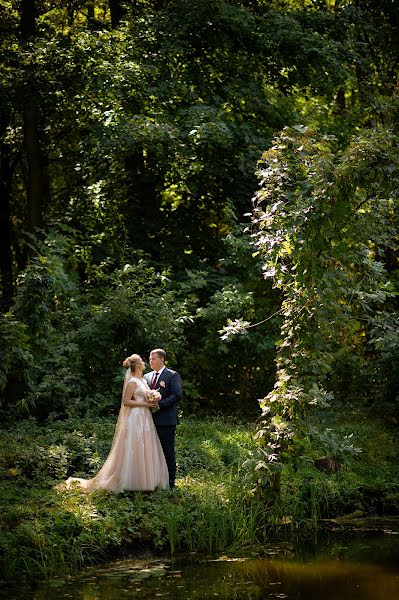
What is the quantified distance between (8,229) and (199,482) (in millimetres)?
15758

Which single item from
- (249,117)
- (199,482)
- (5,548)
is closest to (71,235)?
(249,117)

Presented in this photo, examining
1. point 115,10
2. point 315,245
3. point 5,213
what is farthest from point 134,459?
point 5,213

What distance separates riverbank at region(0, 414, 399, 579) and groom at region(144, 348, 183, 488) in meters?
0.44

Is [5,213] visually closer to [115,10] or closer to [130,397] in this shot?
[115,10]

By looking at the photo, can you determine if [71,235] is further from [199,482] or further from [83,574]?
[83,574]

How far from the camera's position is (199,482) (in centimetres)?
1187

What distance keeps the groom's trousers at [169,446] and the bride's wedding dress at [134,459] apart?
5.4 inches

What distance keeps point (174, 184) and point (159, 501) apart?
10.8 metres

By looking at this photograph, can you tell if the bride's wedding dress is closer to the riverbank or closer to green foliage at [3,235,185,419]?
the riverbank

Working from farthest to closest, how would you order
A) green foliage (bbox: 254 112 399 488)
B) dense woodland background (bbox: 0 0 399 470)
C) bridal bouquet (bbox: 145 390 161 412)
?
dense woodland background (bbox: 0 0 399 470) < bridal bouquet (bbox: 145 390 161 412) < green foliage (bbox: 254 112 399 488)

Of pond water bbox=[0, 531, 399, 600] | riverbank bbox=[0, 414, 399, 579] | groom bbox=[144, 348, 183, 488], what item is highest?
groom bbox=[144, 348, 183, 488]

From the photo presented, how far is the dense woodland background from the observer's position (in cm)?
1611

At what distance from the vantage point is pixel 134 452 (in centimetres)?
1126

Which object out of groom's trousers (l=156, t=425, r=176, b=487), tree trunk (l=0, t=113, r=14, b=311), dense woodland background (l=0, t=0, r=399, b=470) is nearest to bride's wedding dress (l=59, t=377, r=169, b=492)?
groom's trousers (l=156, t=425, r=176, b=487)
